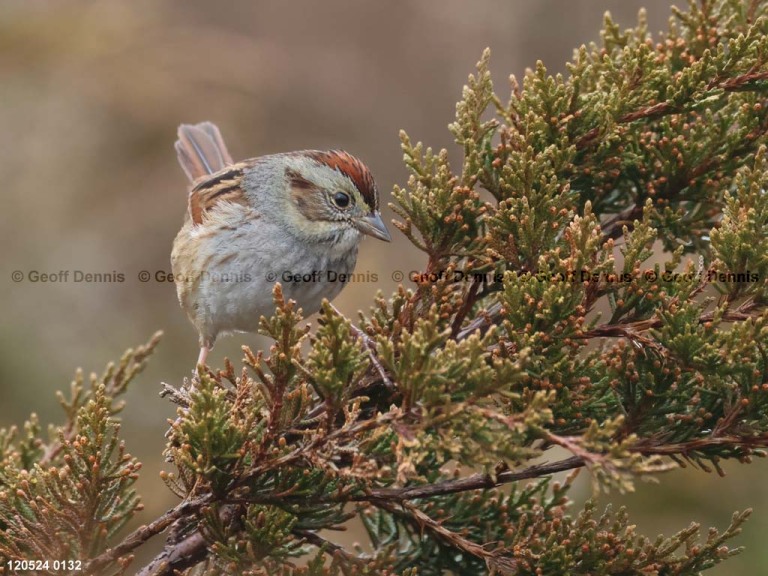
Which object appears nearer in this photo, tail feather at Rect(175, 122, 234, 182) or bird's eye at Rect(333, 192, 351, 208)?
bird's eye at Rect(333, 192, 351, 208)

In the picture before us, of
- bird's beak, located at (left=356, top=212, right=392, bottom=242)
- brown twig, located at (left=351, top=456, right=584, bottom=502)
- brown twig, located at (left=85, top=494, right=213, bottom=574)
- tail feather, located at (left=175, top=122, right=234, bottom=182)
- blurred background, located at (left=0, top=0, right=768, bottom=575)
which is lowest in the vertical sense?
brown twig, located at (left=351, top=456, right=584, bottom=502)

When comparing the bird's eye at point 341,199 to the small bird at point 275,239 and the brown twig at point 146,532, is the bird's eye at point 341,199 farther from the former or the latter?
the brown twig at point 146,532

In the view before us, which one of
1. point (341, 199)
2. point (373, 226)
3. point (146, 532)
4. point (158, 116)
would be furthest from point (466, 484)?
point (158, 116)

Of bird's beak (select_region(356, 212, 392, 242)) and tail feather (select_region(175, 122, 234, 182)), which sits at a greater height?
tail feather (select_region(175, 122, 234, 182))

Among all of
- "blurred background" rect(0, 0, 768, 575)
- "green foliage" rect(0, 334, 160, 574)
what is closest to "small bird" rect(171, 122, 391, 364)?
"green foliage" rect(0, 334, 160, 574)

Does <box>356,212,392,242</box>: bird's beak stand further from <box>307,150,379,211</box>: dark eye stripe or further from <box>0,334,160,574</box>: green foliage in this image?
<box>0,334,160,574</box>: green foliage

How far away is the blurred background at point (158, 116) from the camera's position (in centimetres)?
528

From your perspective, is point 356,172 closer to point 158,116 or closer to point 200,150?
point 200,150

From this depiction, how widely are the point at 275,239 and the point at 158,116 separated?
3.15 metres

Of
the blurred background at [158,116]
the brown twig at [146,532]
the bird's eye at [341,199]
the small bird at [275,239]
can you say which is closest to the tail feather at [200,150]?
the small bird at [275,239]

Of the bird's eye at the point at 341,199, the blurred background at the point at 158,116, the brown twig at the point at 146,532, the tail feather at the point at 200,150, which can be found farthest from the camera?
the blurred background at the point at 158,116

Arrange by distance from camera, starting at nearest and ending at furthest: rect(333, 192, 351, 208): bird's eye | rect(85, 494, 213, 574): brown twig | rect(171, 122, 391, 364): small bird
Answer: rect(85, 494, 213, 574): brown twig, rect(171, 122, 391, 364): small bird, rect(333, 192, 351, 208): bird's eye

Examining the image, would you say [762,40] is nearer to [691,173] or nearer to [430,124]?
[691,173]

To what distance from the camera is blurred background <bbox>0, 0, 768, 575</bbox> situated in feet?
17.3
